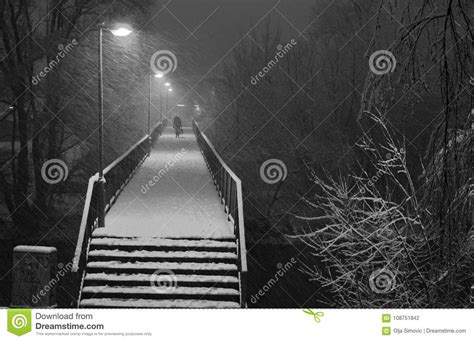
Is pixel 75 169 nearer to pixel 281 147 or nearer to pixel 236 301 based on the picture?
pixel 281 147

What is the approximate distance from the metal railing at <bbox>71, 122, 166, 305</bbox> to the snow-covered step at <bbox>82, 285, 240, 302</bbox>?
0.33m

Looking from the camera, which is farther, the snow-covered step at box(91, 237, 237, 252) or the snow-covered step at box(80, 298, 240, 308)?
the snow-covered step at box(91, 237, 237, 252)

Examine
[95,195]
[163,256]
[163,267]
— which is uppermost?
[95,195]

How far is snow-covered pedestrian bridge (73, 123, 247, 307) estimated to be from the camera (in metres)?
9.80

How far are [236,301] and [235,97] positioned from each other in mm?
31907

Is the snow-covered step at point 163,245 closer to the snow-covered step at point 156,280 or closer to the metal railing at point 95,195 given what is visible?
the metal railing at point 95,195

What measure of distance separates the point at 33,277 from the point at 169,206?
487 centimetres

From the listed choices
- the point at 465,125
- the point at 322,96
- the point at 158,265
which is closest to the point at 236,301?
the point at 158,265

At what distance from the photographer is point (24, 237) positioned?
2338cm

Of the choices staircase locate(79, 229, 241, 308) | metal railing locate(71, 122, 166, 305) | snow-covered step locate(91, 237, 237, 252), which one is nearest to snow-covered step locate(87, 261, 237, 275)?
staircase locate(79, 229, 241, 308)

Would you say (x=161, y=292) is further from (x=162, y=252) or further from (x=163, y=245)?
(x=163, y=245)

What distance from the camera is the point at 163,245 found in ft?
35.9

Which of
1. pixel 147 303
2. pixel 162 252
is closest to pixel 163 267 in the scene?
pixel 162 252

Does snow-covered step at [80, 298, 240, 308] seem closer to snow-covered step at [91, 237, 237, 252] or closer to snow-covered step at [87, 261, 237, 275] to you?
snow-covered step at [87, 261, 237, 275]
